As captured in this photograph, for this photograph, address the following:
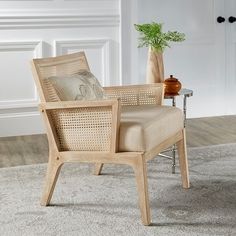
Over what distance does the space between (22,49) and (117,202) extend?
202cm

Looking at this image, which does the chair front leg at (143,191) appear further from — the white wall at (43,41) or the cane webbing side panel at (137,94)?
the white wall at (43,41)

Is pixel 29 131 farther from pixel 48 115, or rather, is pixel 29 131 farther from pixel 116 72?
pixel 48 115

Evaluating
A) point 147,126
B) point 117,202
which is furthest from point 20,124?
point 147,126

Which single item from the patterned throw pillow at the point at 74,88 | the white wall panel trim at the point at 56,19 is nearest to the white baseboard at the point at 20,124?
the white wall panel trim at the point at 56,19

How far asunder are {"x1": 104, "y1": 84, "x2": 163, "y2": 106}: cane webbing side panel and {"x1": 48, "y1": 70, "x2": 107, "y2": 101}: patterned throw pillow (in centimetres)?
A: 36

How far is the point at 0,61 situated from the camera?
14.2 ft

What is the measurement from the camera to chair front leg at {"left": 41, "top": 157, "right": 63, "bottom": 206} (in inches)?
106

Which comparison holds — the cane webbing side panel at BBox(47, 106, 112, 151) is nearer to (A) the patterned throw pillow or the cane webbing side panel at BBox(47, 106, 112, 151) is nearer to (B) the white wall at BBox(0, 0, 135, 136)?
(A) the patterned throw pillow

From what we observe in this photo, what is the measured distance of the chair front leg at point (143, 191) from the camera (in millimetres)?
2449

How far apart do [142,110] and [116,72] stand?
5.90 ft

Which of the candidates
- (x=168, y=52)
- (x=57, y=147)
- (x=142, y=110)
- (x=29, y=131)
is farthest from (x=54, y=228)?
(x=168, y=52)

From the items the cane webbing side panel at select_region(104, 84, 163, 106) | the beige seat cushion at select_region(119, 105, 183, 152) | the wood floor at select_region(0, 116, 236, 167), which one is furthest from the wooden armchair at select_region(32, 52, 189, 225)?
the wood floor at select_region(0, 116, 236, 167)

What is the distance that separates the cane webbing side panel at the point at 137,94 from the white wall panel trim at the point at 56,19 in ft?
4.69

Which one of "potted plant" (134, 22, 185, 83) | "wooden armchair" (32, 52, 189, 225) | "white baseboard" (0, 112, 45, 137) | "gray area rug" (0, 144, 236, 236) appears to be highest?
"potted plant" (134, 22, 185, 83)
